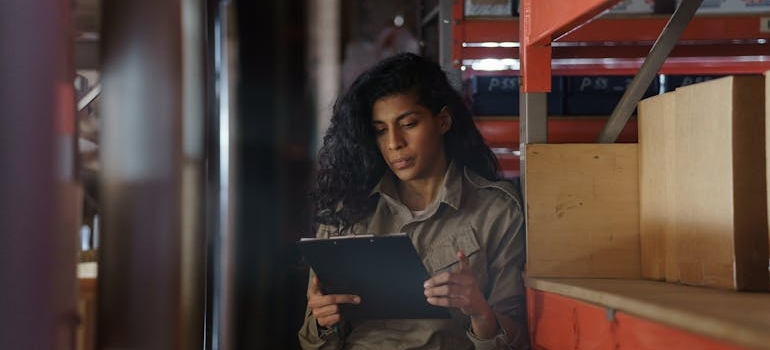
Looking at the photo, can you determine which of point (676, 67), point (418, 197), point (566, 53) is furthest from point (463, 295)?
point (676, 67)

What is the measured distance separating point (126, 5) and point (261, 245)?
1543 millimetres

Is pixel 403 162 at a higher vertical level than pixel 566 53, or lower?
lower

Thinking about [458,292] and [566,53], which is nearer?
[458,292]

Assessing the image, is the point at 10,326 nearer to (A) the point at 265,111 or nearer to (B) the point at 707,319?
(B) the point at 707,319

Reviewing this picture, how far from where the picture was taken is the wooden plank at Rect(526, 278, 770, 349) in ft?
3.61

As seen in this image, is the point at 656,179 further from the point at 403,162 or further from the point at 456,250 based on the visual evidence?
the point at 403,162

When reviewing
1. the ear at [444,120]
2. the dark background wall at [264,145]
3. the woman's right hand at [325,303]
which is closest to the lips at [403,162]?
the ear at [444,120]

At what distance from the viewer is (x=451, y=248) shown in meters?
2.13

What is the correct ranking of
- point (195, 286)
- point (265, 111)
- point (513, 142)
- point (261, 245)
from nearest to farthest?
point (513, 142) < point (195, 286) < point (261, 245) < point (265, 111)

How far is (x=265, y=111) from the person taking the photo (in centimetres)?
496

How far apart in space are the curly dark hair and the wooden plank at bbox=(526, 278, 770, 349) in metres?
0.38

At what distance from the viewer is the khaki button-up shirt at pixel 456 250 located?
2115mm

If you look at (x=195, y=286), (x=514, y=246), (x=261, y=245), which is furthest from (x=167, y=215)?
(x=514, y=246)

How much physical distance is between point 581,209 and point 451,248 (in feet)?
1.00
